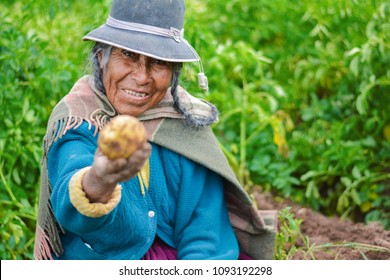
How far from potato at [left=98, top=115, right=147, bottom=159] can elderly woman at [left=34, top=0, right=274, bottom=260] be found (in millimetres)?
323

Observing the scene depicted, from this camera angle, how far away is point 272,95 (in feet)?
14.8

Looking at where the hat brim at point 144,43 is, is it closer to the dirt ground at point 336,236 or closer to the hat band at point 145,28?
the hat band at point 145,28

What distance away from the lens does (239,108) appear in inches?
162

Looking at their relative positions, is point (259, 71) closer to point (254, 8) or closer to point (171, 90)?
point (254, 8)

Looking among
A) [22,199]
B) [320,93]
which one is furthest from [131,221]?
[320,93]

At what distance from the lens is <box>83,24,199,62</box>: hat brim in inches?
101

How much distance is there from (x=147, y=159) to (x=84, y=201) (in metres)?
0.40

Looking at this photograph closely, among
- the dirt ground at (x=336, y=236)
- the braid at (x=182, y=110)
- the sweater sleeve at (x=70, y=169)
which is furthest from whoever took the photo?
the dirt ground at (x=336, y=236)

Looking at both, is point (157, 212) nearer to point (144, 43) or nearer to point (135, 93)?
point (135, 93)

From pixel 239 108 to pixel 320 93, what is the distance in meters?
0.76

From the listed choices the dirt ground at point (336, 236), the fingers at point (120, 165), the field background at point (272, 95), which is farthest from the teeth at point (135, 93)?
the dirt ground at point (336, 236)

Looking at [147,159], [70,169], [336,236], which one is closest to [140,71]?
[147,159]

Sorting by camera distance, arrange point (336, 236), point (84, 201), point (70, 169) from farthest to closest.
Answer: point (336, 236) → point (70, 169) → point (84, 201)

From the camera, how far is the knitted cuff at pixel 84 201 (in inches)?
87.4
